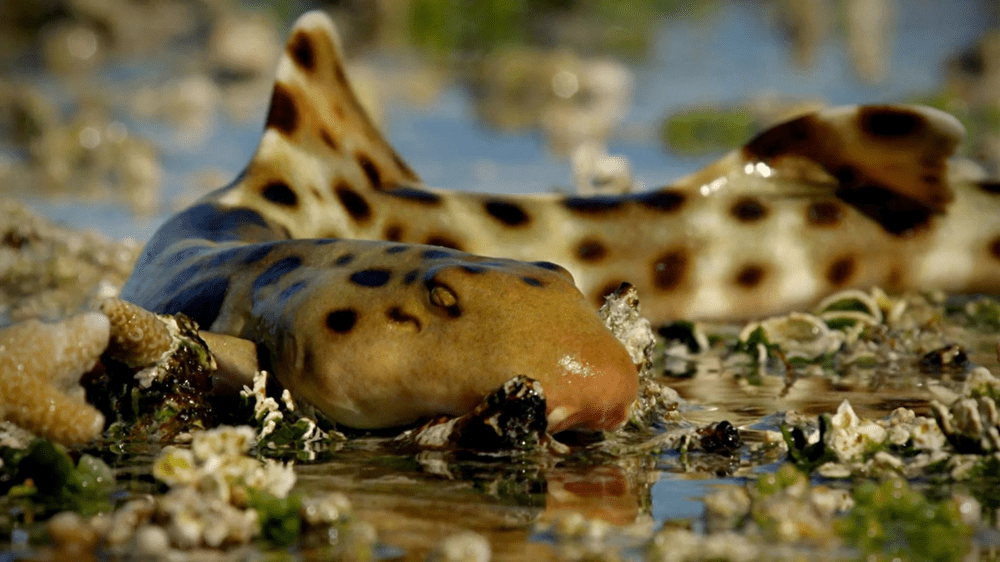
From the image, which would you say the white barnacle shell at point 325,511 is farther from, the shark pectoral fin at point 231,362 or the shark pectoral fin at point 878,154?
the shark pectoral fin at point 878,154

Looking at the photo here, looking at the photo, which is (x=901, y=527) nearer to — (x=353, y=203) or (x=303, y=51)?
(x=353, y=203)

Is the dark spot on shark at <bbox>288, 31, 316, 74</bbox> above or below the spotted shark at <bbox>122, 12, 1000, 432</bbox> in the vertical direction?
above

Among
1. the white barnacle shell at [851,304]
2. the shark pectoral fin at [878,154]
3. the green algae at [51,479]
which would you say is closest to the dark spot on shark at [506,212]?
the shark pectoral fin at [878,154]

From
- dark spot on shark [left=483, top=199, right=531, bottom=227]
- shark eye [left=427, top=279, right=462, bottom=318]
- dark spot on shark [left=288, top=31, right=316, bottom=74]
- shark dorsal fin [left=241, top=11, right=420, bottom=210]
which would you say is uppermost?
dark spot on shark [left=288, top=31, right=316, bottom=74]

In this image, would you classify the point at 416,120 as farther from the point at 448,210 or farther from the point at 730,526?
the point at 730,526

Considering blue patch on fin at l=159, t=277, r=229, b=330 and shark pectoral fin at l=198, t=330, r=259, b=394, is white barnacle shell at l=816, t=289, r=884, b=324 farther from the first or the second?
shark pectoral fin at l=198, t=330, r=259, b=394

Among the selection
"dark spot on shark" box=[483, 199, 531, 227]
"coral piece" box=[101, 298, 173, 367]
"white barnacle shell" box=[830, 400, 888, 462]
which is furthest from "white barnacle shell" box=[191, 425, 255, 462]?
"dark spot on shark" box=[483, 199, 531, 227]

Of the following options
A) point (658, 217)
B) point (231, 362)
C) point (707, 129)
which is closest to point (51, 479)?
point (231, 362)
